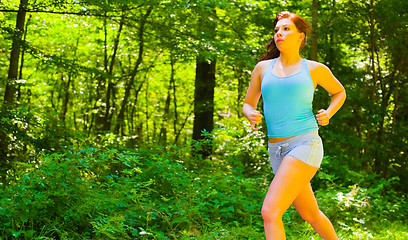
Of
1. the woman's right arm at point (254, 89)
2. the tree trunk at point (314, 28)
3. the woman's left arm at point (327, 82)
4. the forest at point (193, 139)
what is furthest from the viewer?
the tree trunk at point (314, 28)

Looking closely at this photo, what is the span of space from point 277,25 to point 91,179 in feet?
11.3

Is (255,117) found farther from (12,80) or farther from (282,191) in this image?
(12,80)

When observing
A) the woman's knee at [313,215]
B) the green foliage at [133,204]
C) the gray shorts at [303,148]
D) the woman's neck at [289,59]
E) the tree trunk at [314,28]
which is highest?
the tree trunk at [314,28]

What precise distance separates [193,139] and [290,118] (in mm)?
6737

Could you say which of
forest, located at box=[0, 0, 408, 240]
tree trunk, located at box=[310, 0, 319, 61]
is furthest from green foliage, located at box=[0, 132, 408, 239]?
tree trunk, located at box=[310, 0, 319, 61]

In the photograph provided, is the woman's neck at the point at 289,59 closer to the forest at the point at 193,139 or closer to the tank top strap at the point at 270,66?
the tank top strap at the point at 270,66

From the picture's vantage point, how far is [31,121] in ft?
24.9

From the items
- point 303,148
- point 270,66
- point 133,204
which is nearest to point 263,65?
point 270,66

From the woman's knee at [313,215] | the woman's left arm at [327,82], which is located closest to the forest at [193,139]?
the woman's knee at [313,215]

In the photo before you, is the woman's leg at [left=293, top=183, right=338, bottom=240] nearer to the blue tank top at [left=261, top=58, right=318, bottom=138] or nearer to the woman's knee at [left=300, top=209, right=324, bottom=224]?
the woman's knee at [left=300, top=209, right=324, bottom=224]

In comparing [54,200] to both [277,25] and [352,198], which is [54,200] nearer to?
[277,25]

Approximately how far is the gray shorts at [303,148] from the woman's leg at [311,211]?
34 centimetres

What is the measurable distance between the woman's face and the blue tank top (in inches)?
10.5

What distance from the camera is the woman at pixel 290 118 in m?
3.34
